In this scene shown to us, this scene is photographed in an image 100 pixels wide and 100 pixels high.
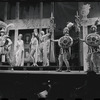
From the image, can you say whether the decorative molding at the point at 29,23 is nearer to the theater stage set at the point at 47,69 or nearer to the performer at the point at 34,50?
the theater stage set at the point at 47,69

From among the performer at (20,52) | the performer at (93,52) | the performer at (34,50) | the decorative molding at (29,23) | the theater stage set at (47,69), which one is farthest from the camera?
the decorative molding at (29,23)

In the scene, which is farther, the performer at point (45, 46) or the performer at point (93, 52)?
the performer at point (45, 46)

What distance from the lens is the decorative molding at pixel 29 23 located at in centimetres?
1811

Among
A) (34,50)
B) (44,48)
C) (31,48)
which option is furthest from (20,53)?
(44,48)

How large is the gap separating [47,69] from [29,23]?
396 cm

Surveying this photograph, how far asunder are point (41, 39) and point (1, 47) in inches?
96.8

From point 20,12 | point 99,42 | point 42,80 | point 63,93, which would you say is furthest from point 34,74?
point 20,12

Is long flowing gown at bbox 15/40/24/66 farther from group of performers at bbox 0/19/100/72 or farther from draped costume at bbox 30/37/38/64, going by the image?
draped costume at bbox 30/37/38/64

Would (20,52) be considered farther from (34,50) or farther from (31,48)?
(34,50)

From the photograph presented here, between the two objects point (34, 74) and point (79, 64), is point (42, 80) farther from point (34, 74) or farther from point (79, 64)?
point (79, 64)

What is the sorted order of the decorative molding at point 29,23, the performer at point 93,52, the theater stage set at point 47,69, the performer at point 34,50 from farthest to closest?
1. the decorative molding at point 29,23
2. the performer at point 34,50
3. the performer at point 93,52
4. the theater stage set at point 47,69

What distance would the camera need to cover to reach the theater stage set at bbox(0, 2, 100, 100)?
14.8 metres

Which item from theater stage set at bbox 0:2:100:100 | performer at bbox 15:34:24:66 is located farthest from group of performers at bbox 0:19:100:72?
theater stage set at bbox 0:2:100:100

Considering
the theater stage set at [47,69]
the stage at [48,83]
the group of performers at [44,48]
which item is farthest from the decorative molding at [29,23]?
the stage at [48,83]
